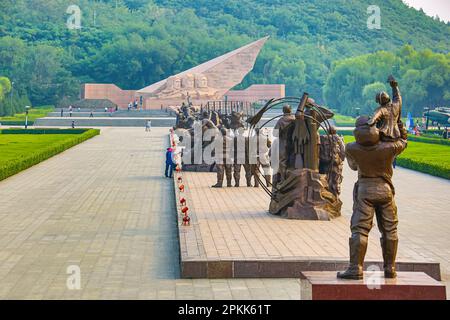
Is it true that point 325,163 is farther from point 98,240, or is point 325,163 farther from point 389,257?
point 389,257

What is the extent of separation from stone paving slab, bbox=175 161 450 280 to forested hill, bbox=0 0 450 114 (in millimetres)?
61311

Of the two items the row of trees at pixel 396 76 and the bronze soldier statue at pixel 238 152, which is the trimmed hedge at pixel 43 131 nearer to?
the bronze soldier statue at pixel 238 152

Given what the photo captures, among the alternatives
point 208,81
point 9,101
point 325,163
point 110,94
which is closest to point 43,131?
point 208,81

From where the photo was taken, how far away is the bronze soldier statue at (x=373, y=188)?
23.4ft

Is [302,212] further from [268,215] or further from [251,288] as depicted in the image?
[251,288]

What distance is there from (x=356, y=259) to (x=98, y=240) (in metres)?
4.70

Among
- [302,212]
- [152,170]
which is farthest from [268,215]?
[152,170]

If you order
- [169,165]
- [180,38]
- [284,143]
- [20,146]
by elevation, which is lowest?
[20,146]

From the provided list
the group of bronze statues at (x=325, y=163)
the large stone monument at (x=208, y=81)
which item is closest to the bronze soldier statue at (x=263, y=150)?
the group of bronze statues at (x=325, y=163)

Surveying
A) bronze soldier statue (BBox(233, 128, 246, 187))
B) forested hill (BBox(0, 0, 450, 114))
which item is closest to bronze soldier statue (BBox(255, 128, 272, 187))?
bronze soldier statue (BBox(233, 128, 246, 187))

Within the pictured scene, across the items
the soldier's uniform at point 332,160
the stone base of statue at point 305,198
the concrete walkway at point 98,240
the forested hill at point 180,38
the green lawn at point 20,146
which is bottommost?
the green lawn at point 20,146

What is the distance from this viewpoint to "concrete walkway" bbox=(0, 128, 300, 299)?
8.12 meters

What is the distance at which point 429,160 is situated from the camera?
901 inches
